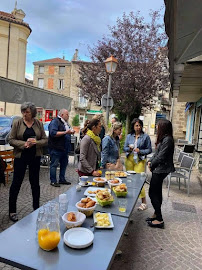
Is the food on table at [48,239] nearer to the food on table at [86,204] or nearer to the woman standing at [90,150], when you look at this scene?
the food on table at [86,204]

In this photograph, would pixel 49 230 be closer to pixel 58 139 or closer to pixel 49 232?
pixel 49 232

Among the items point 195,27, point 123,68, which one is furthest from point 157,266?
point 123,68

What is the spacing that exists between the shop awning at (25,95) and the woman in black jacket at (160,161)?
11.8 ft

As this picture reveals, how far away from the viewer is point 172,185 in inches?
237

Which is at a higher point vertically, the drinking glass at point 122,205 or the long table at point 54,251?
the drinking glass at point 122,205

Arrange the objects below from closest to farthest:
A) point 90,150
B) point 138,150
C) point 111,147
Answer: point 90,150, point 111,147, point 138,150

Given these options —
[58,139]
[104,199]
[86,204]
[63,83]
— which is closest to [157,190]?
[104,199]

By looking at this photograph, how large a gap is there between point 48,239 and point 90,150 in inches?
73.0

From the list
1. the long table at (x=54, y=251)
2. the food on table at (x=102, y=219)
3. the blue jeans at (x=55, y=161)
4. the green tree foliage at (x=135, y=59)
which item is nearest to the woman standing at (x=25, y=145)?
the long table at (x=54, y=251)

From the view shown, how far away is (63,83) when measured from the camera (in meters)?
33.9

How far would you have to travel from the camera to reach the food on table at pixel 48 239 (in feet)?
4.70

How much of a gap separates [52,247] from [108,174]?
1738 mm

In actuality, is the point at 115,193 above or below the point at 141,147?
below

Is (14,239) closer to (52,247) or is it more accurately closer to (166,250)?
(52,247)
